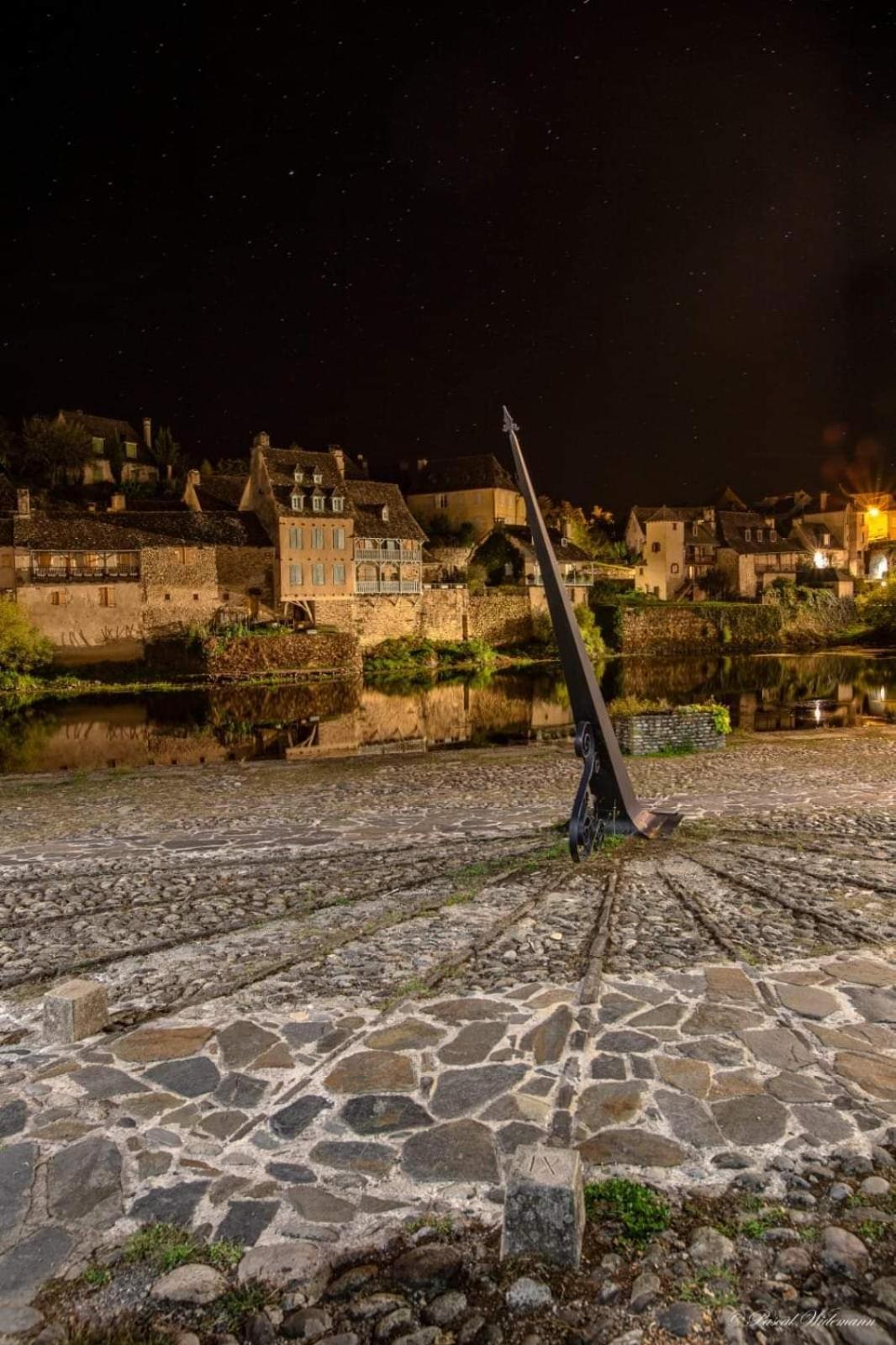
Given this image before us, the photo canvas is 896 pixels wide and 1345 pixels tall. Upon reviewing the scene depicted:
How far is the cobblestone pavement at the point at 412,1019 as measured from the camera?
4.54 meters

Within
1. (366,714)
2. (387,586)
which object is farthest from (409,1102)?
(387,586)

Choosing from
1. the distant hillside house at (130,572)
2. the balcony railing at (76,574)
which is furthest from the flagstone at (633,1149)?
the balcony railing at (76,574)

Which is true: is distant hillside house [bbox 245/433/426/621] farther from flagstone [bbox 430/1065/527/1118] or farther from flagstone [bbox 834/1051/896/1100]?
flagstone [bbox 834/1051/896/1100]

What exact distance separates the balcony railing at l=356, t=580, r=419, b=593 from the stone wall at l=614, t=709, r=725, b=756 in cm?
3979

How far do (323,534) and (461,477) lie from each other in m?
23.4

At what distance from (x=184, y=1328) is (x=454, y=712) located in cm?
3351

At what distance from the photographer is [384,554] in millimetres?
60375

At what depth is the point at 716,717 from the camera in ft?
69.5

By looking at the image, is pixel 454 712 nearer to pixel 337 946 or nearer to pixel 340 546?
pixel 340 546

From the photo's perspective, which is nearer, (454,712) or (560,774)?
(560,774)

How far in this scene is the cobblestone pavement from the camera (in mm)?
4535

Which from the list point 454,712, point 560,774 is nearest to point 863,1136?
point 560,774

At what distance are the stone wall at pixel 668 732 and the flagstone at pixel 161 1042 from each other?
1508 centimetres

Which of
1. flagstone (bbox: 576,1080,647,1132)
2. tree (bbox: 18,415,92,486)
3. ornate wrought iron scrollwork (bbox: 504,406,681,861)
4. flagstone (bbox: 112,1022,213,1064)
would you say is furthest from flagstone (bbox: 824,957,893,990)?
tree (bbox: 18,415,92,486)
